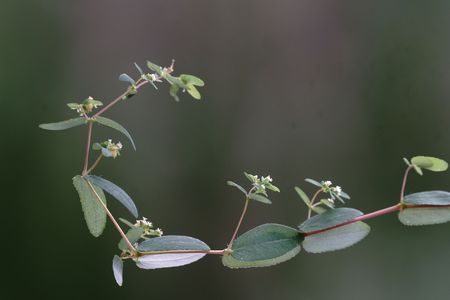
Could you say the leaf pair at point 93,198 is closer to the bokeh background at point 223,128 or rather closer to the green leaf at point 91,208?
the green leaf at point 91,208

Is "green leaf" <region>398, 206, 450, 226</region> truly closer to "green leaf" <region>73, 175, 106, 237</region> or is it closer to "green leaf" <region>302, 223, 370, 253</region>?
"green leaf" <region>302, 223, 370, 253</region>

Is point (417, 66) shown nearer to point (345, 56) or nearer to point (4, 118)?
point (345, 56)

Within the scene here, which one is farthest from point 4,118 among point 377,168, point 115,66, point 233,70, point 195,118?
point 377,168

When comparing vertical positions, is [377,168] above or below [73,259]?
above

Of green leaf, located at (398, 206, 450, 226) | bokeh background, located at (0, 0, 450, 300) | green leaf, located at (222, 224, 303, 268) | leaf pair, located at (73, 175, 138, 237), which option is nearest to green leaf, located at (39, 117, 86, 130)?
leaf pair, located at (73, 175, 138, 237)

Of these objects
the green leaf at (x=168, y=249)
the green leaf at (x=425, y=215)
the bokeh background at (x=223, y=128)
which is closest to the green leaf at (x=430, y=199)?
the green leaf at (x=425, y=215)

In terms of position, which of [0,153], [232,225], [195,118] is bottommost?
[232,225]
